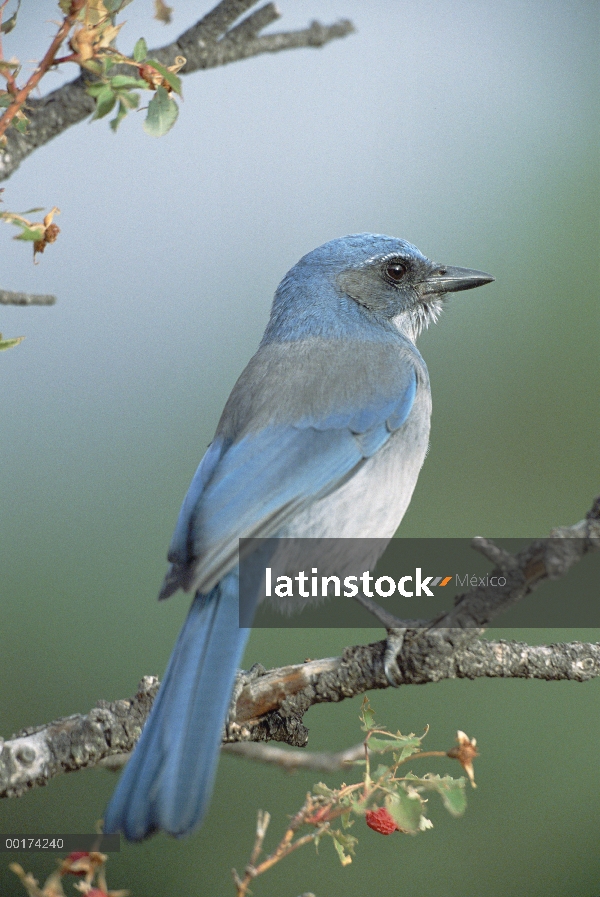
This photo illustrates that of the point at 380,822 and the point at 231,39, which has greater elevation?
the point at 231,39

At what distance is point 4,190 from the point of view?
1.66m

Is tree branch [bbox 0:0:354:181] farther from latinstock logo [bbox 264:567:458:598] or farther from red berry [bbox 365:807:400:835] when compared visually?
red berry [bbox 365:807:400:835]

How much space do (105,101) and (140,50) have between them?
→ 108 millimetres

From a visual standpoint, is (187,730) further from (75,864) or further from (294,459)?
(294,459)

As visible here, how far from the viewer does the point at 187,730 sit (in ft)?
6.65

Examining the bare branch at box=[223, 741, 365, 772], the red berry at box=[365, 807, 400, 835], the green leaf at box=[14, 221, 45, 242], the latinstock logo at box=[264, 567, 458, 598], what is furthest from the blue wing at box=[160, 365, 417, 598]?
the green leaf at box=[14, 221, 45, 242]

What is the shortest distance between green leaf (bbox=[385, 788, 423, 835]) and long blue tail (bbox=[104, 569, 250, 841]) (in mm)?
487

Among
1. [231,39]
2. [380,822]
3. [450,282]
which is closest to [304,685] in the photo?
[380,822]

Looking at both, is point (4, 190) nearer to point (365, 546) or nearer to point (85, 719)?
point (85, 719)

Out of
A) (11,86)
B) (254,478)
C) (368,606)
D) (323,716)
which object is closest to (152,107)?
(11,86)

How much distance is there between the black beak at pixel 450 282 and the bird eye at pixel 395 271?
0.26 ft

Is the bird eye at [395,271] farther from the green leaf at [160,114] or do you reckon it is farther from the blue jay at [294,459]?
A: the green leaf at [160,114]

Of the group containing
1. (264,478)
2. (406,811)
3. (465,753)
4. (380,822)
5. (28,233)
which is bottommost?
(380,822)

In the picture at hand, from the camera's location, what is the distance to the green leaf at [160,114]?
168 centimetres
